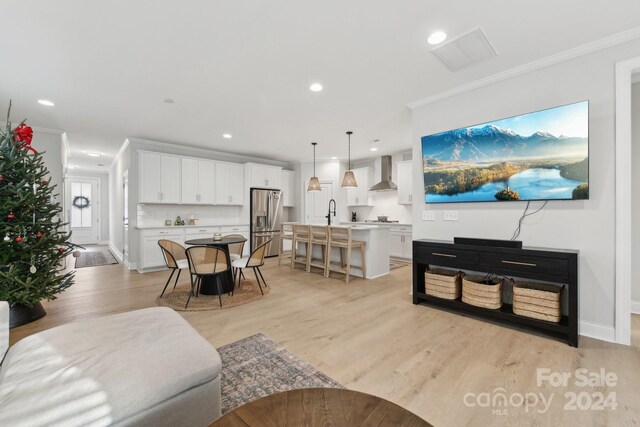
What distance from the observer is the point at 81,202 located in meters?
9.53

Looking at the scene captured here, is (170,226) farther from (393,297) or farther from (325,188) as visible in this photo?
(393,297)

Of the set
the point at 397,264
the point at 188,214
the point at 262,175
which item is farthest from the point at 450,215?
the point at 188,214

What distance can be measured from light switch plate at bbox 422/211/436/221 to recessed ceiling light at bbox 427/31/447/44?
1.96 m

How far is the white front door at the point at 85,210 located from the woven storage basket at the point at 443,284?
11.2 m

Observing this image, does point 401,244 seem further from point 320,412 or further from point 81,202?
point 81,202

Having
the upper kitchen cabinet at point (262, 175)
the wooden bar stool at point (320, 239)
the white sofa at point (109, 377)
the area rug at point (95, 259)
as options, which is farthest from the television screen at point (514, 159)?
the area rug at point (95, 259)

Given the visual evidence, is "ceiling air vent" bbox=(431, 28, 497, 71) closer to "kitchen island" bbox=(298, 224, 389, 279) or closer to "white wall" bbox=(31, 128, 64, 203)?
"kitchen island" bbox=(298, 224, 389, 279)

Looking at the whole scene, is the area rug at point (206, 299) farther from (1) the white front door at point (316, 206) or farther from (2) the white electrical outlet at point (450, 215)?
(1) the white front door at point (316, 206)

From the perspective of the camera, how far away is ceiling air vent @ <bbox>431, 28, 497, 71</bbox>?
240cm

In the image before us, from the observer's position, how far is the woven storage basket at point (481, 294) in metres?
2.82

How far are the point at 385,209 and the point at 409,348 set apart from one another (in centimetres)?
535

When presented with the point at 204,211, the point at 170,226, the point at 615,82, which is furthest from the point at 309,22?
the point at 204,211

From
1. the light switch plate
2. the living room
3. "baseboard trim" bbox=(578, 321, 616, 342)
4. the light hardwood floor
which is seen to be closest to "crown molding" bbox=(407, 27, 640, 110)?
the living room

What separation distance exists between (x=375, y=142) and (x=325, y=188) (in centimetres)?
224
